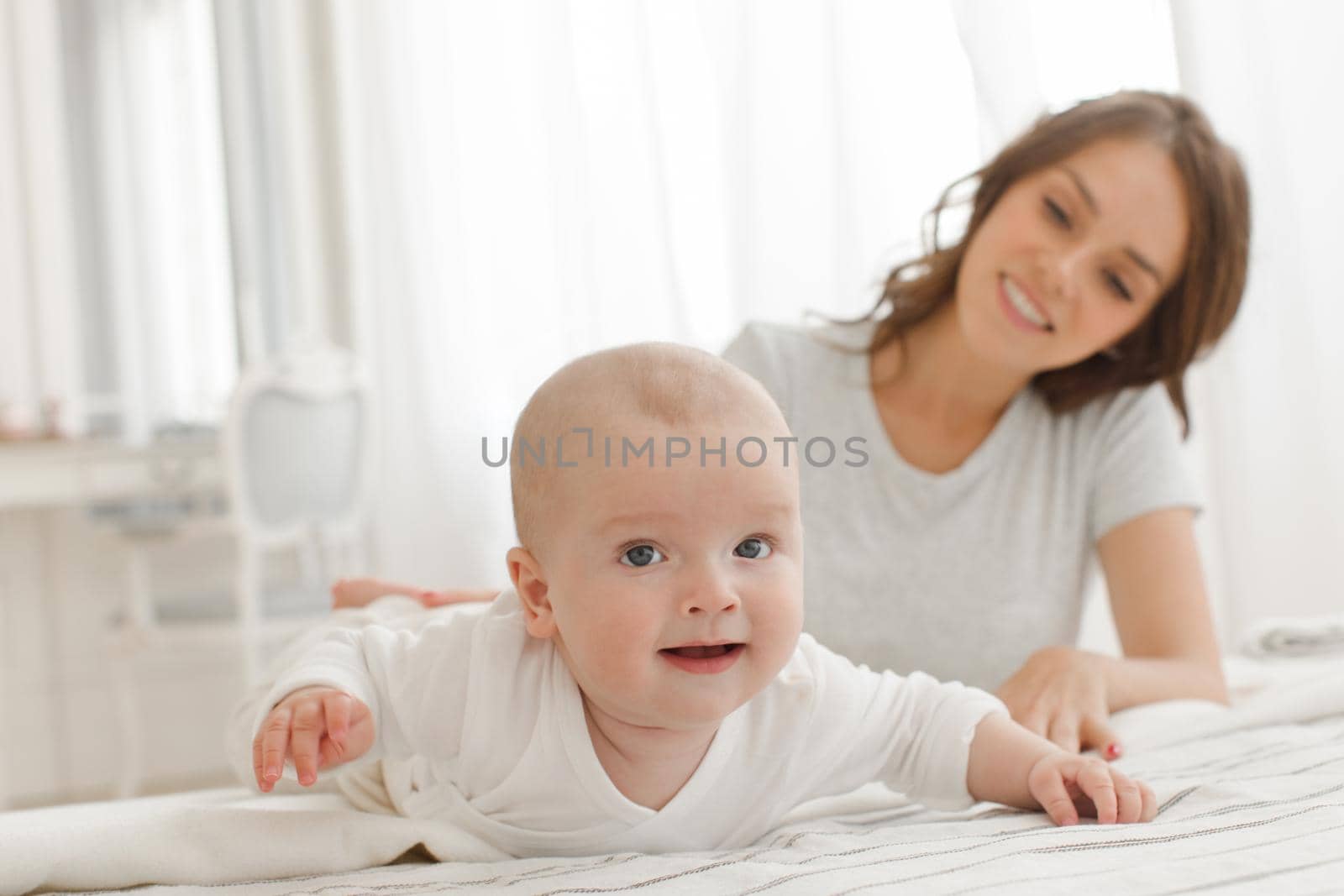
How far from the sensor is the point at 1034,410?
1.62 m

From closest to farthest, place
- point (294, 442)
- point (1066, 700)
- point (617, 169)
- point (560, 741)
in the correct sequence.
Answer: point (560, 741), point (1066, 700), point (617, 169), point (294, 442)

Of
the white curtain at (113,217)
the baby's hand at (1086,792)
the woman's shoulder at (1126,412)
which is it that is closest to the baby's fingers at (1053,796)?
the baby's hand at (1086,792)

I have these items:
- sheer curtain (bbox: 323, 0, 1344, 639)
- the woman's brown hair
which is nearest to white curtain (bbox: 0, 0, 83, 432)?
sheer curtain (bbox: 323, 0, 1344, 639)

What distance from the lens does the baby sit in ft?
2.70

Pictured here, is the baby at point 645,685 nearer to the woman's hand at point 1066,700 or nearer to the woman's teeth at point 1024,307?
the woman's hand at point 1066,700

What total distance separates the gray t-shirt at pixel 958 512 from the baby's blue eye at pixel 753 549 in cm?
60

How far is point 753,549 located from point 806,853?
0.22m

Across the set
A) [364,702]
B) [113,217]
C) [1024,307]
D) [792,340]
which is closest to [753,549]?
[364,702]

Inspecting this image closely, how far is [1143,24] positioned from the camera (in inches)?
74.3

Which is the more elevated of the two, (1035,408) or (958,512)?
(1035,408)

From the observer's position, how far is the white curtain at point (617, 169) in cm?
197

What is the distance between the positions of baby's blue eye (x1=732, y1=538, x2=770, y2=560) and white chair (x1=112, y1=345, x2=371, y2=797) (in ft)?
7.60

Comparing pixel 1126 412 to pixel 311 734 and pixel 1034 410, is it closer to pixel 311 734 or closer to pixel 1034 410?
pixel 1034 410

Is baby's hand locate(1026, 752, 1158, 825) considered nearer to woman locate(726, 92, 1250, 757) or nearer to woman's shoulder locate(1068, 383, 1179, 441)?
woman locate(726, 92, 1250, 757)
